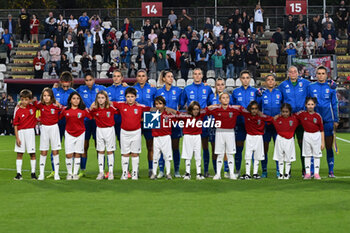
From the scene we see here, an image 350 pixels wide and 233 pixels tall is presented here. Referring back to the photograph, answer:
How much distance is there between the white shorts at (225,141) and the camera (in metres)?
12.9

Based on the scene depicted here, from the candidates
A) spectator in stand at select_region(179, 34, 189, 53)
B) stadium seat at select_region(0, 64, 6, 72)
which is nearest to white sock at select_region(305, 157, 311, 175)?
spectator in stand at select_region(179, 34, 189, 53)

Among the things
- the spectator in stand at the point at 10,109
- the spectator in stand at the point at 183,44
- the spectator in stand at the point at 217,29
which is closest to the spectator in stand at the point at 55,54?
the spectator in stand at the point at 10,109

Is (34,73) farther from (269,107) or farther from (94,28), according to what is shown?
(269,107)

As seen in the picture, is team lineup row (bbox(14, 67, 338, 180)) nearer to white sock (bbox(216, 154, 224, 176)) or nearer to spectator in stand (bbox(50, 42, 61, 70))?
white sock (bbox(216, 154, 224, 176))

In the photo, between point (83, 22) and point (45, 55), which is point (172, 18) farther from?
point (45, 55)

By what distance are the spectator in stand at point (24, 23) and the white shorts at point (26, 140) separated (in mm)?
22266

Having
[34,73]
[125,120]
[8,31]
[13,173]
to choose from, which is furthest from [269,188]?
[8,31]

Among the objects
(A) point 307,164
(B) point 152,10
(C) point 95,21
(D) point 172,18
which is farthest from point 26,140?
(B) point 152,10

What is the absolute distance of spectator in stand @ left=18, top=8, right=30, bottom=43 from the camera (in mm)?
34375

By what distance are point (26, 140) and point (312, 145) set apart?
5253 millimetres

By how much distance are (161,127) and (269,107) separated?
81.5 inches

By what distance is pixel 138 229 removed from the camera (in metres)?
8.61

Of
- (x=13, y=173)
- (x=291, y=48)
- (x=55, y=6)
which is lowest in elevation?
(x=13, y=173)

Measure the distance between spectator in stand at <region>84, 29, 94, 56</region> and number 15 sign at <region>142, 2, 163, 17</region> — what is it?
4.21m
